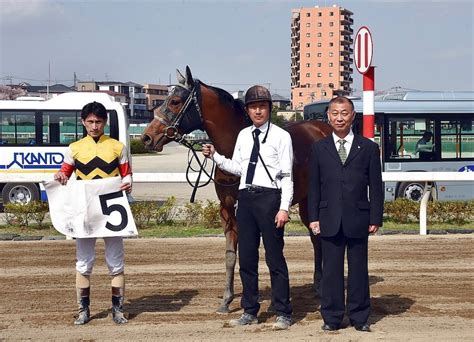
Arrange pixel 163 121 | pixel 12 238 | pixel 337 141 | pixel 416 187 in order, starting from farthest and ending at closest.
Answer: pixel 416 187 → pixel 12 238 → pixel 163 121 → pixel 337 141

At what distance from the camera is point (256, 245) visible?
17.6 feet

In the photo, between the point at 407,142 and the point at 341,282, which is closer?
the point at 341,282

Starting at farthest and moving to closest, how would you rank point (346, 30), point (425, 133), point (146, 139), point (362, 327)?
point (346, 30) < point (425, 133) < point (146, 139) < point (362, 327)

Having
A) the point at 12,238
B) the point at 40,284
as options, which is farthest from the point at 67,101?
the point at 40,284

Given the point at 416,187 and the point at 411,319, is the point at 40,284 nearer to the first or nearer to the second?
the point at 411,319

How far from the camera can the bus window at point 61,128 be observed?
52.7 feet

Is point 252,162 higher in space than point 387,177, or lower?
higher

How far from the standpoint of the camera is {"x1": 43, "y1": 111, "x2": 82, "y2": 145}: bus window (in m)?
16.1

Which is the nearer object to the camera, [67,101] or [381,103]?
[381,103]

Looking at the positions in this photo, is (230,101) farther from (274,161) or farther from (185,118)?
(274,161)

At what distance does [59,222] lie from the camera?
18.2 feet

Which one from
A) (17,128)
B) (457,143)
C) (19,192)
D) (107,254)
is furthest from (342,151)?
(17,128)

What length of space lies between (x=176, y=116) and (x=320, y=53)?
9562 centimetres

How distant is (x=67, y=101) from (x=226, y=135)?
37.7 feet
